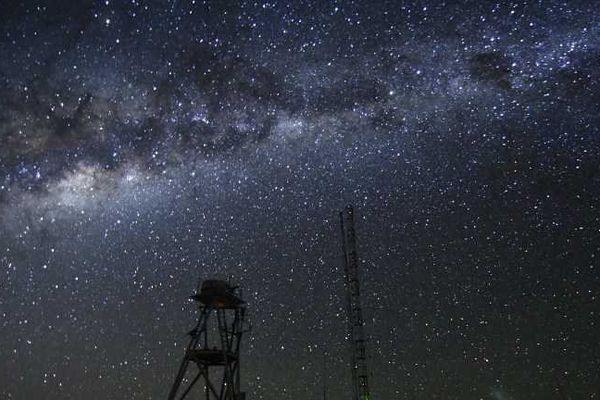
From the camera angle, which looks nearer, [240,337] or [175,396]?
[175,396]

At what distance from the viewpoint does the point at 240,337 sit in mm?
26812

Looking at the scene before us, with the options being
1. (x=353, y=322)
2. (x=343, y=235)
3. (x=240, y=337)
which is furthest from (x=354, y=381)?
(x=240, y=337)

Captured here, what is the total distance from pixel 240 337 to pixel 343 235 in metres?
25.9

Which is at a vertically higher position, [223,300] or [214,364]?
[223,300]

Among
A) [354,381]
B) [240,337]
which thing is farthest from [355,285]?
[240,337]

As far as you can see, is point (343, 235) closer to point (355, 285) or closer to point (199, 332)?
point (355, 285)

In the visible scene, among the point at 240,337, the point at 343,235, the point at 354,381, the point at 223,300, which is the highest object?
the point at 343,235

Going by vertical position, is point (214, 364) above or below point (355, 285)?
below

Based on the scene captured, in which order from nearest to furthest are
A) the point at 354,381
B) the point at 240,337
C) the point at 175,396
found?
the point at 175,396 < the point at 240,337 < the point at 354,381

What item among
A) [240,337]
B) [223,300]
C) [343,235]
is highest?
[343,235]

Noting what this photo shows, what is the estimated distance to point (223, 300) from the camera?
26.2 metres

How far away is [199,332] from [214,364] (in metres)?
1.62

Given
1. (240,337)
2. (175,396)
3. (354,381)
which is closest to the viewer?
(175,396)

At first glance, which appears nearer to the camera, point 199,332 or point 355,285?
point 199,332
